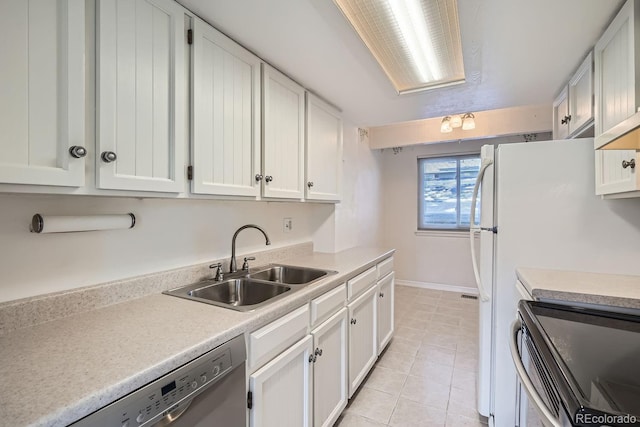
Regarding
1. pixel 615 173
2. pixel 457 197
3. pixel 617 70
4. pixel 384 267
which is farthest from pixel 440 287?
pixel 617 70

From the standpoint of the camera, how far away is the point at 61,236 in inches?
43.9

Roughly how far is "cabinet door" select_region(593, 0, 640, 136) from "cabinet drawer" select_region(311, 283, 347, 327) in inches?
60.9

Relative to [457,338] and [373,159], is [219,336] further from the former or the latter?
[373,159]

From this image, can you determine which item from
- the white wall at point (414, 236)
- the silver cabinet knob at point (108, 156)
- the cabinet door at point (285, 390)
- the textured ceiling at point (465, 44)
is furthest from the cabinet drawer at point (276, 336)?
the white wall at point (414, 236)

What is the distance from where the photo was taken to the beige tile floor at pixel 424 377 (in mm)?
1842

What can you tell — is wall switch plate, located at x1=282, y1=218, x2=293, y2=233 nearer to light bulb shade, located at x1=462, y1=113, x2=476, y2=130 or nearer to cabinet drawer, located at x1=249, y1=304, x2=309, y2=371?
cabinet drawer, located at x1=249, y1=304, x2=309, y2=371

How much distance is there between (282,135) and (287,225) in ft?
2.77

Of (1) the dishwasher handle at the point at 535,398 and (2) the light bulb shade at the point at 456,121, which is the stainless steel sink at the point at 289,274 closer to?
(1) the dishwasher handle at the point at 535,398

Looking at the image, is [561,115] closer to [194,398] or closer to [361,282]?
[361,282]

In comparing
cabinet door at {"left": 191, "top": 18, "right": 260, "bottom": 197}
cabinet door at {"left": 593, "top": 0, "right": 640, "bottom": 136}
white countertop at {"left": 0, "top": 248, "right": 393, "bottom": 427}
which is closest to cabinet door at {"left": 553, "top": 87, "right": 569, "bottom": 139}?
cabinet door at {"left": 593, "top": 0, "right": 640, "bottom": 136}

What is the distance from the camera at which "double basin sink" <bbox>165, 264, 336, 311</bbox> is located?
1.46m

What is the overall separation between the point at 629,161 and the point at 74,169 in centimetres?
209

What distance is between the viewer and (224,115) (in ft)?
4.63

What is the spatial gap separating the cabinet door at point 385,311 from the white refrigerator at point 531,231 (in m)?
0.78
